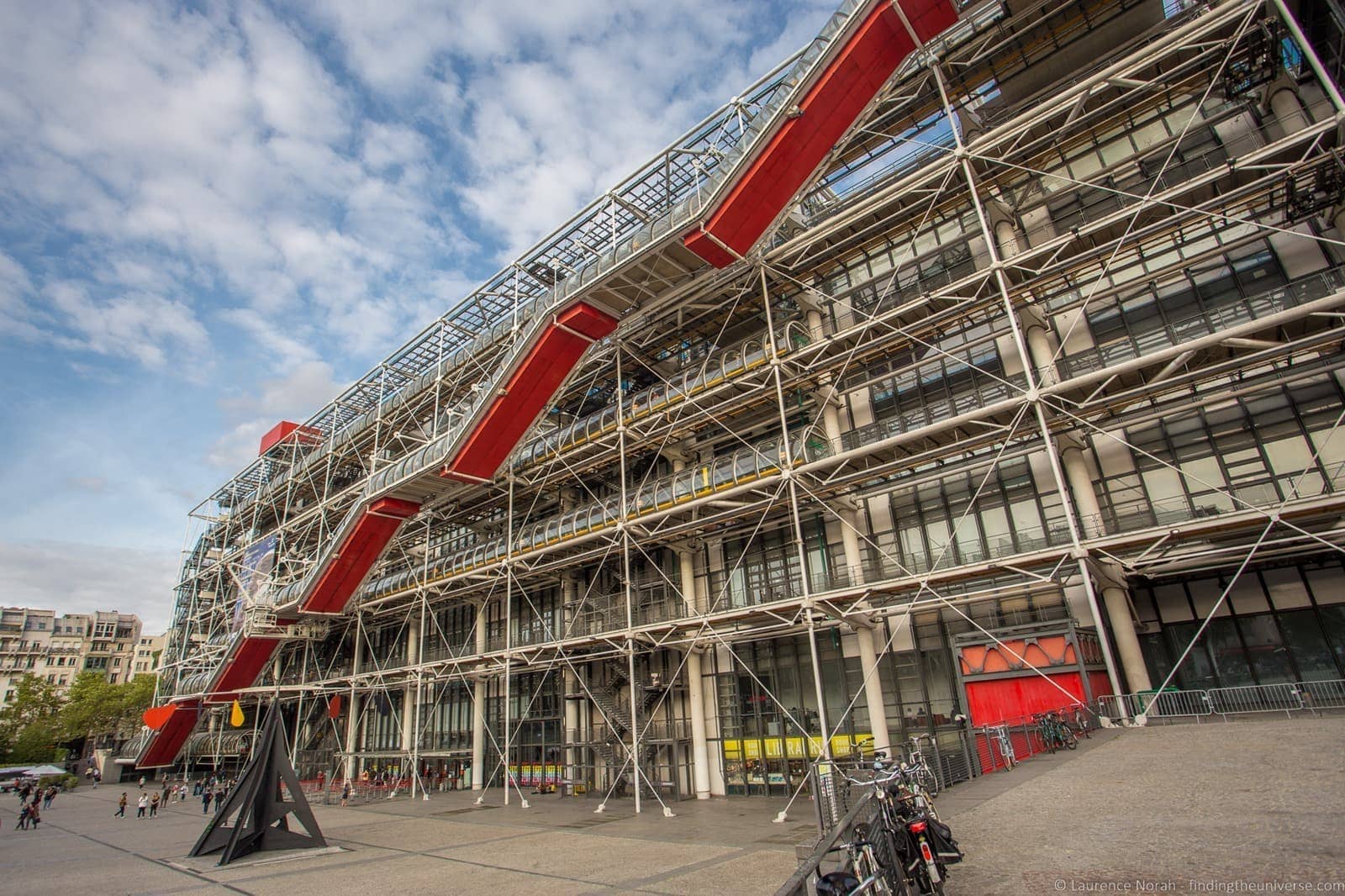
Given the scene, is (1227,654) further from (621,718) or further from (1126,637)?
(621,718)

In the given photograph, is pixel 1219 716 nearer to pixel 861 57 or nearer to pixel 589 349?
pixel 861 57

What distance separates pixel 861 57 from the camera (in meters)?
15.4

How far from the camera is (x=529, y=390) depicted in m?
21.0

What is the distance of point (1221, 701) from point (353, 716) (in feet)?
101

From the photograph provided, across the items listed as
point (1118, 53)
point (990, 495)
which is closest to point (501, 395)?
point (990, 495)

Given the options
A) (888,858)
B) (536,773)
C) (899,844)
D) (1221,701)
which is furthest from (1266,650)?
(536,773)

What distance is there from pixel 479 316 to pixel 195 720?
90.5 feet

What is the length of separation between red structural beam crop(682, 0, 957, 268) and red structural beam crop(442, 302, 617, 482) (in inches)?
174

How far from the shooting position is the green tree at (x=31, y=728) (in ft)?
165

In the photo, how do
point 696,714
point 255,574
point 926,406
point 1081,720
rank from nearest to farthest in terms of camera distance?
point 1081,720 → point 926,406 → point 696,714 → point 255,574

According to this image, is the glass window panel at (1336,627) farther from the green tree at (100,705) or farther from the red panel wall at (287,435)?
the green tree at (100,705)

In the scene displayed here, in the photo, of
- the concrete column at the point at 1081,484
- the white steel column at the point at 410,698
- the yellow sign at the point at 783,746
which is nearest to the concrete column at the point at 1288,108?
the concrete column at the point at 1081,484

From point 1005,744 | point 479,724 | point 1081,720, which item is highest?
point 479,724

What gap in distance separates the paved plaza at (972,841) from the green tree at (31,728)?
4245cm
